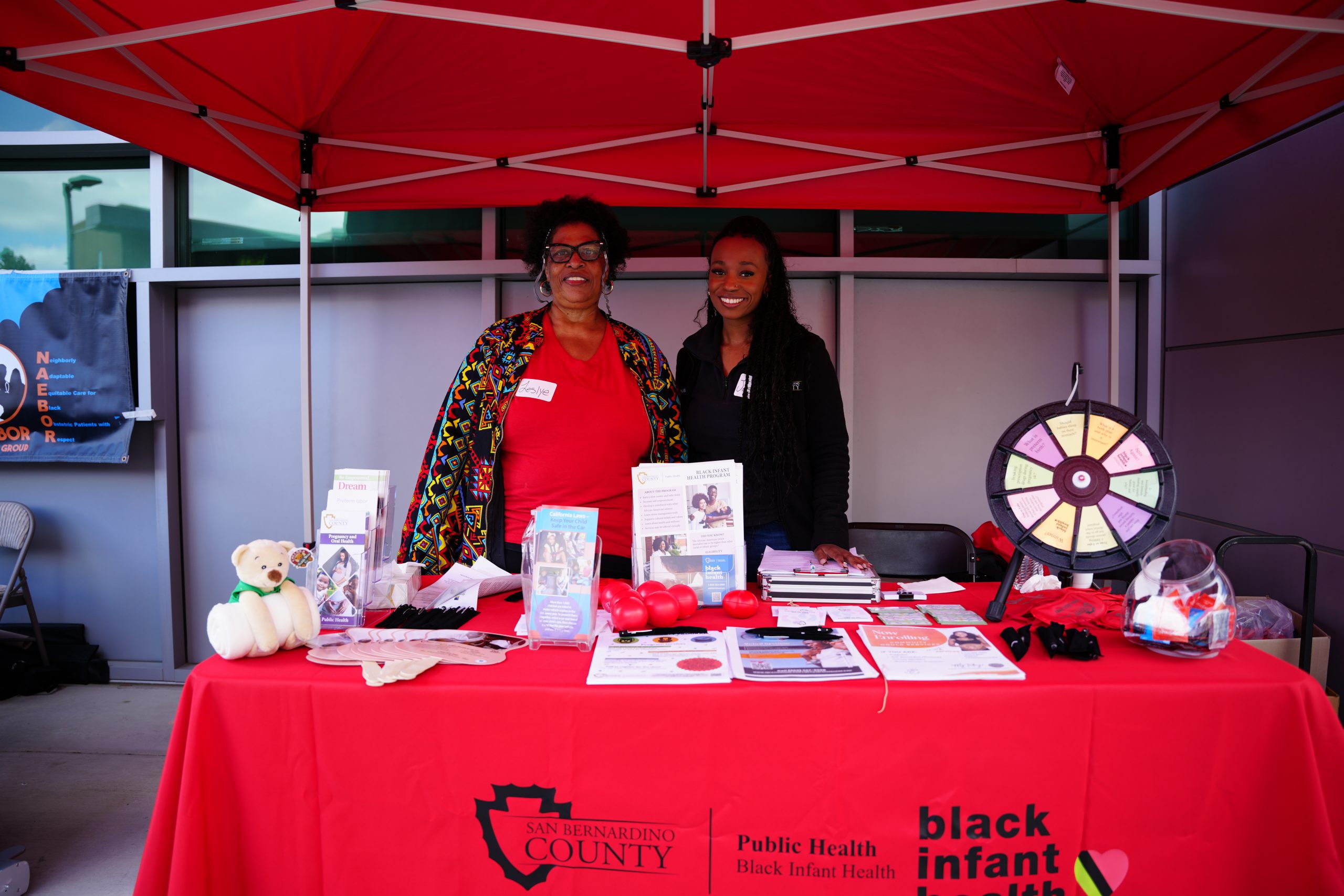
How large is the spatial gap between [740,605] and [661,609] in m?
0.18

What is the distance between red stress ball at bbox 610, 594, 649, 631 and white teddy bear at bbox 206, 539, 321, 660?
1.87ft

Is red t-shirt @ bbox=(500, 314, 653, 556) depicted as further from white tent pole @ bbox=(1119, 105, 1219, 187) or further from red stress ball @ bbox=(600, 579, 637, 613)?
white tent pole @ bbox=(1119, 105, 1219, 187)

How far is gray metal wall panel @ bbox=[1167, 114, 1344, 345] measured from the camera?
264 centimetres

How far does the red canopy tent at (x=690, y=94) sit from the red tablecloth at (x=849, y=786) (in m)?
1.60

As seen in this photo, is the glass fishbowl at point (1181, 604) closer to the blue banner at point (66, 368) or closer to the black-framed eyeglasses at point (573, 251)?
the black-framed eyeglasses at point (573, 251)

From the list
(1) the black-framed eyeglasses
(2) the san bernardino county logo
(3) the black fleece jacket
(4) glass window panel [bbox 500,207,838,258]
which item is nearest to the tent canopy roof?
(1) the black-framed eyeglasses

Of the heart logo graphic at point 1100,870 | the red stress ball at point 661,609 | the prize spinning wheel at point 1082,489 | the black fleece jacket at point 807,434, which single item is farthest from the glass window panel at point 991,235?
the heart logo graphic at point 1100,870

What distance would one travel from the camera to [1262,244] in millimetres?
2934

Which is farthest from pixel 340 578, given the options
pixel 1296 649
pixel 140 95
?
pixel 1296 649

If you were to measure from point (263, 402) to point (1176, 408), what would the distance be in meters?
4.86

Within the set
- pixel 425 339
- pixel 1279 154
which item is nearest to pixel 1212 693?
pixel 1279 154

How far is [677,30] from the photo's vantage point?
221 centimetres

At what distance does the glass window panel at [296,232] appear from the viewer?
3.74m

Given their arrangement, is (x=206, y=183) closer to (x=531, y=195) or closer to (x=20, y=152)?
(x=20, y=152)
